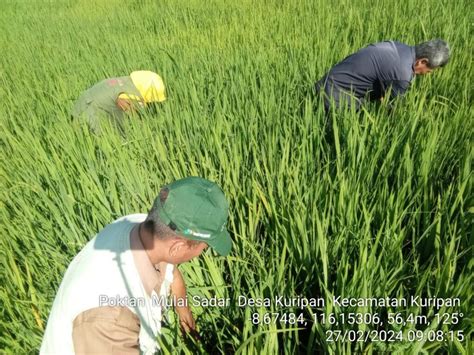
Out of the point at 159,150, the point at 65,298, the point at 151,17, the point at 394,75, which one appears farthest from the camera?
the point at 151,17

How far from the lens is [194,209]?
2.78ft

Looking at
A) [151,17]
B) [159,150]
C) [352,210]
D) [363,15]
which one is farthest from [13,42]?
[352,210]

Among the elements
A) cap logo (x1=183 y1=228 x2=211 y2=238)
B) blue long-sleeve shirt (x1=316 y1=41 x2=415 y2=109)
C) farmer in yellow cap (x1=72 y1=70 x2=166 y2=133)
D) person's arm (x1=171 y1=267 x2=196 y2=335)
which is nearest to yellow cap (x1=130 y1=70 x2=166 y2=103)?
farmer in yellow cap (x1=72 y1=70 x2=166 y2=133)

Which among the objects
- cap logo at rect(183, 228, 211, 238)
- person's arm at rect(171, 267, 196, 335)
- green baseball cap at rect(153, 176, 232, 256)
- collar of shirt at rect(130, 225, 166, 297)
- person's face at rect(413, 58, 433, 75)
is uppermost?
person's face at rect(413, 58, 433, 75)

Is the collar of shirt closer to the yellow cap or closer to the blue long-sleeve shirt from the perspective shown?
the blue long-sleeve shirt

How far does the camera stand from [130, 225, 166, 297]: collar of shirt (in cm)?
88

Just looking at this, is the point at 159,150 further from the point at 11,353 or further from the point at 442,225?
the point at 442,225

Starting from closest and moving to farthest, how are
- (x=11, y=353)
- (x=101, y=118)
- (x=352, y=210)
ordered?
1. (x=11, y=353)
2. (x=352, y=210)
3. (x=101, y=118)

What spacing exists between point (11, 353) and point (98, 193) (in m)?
0.63

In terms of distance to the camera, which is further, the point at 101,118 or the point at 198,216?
the point at 101,118

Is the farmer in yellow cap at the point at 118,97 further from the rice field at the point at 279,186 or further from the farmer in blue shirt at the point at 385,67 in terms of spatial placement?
the farmer in blue shirt at the point at 385,67

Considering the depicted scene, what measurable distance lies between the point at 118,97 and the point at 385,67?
168cm

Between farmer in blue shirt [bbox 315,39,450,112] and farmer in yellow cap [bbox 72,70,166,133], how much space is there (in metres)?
1.12

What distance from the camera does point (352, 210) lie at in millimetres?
1175
